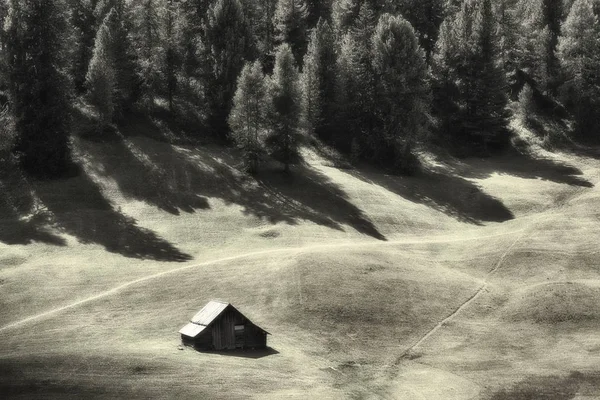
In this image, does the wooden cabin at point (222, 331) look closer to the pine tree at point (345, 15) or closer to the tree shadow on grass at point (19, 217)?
the tree shadow on grass at point (19, 217)

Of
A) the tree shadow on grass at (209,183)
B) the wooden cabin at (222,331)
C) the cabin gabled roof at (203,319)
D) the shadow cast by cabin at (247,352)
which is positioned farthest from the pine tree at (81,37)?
the shadow cast by cabin at (247,352)

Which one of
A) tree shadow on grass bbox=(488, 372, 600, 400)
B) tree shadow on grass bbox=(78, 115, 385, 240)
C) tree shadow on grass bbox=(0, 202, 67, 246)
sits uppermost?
tree shadow on grass bbox=(78, 115, 385, 240)

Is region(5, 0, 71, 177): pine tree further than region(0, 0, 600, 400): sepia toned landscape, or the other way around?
region(5, 0, 71, 177): pine tree

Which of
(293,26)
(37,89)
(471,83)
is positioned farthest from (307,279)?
(293,26)

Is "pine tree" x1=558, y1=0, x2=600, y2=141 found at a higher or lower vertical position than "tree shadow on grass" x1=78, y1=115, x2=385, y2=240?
higher

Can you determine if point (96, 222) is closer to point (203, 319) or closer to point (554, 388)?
point (203, 319)

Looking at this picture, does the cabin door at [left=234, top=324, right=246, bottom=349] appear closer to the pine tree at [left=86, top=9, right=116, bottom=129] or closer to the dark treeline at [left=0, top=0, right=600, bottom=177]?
the dark treeline at [left=0, top=0, right=600, bottom=177]

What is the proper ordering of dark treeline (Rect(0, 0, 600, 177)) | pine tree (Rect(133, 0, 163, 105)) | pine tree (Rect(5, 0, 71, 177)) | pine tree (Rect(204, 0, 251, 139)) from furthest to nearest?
pine tree (Rect(133, 0, 163, 105))
pine tree (Rect(204, 0, 251, 139))
dark treeline (Rect(0, 0, 600, 177))
pine tree (Rect(5, 0, 71, 177))

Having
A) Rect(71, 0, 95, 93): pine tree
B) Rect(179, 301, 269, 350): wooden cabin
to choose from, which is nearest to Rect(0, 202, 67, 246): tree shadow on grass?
Rect(179, 301, 269, 350): wooden cabin
